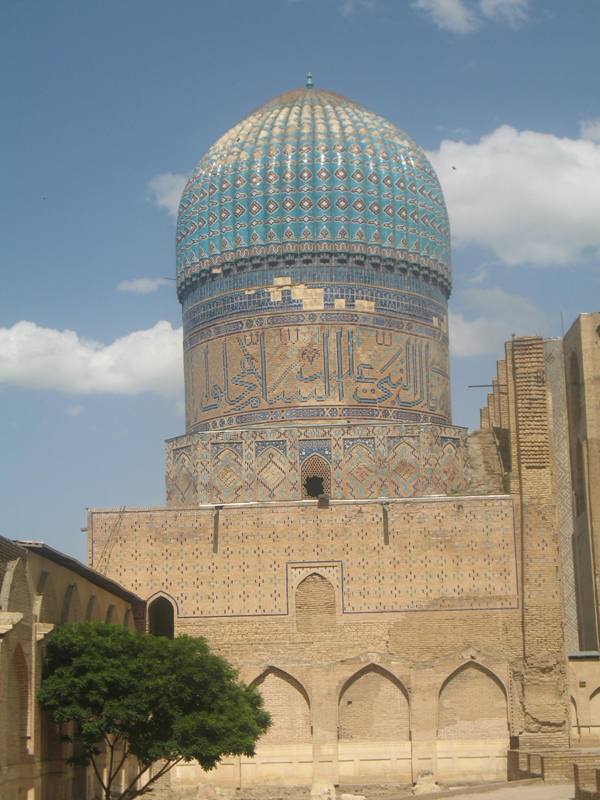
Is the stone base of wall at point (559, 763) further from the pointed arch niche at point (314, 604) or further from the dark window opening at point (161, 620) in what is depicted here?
the dark window opening at point (161, 620)

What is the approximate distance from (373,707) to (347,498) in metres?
3.09

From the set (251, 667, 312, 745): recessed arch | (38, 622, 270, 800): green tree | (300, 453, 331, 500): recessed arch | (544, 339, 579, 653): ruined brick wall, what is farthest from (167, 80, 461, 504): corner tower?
(38, 622, 270, 800): green tree

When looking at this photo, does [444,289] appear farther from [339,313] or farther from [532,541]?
[532,541]

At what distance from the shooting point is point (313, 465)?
22.0 metres

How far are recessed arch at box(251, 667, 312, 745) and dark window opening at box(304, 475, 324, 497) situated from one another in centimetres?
280

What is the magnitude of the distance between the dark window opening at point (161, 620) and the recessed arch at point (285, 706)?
202 centimetres

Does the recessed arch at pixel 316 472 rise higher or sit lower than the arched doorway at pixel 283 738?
higher

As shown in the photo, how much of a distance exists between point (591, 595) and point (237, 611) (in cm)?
833

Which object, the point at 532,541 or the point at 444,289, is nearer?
the point at 532,541

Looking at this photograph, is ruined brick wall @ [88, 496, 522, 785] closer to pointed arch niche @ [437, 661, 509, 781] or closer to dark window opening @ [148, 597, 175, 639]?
pointed arch niche @ [437, 661, 509, 781]

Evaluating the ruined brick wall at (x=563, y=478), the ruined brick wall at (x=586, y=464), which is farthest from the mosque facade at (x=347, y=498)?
the ruined brick wall at (x=563, y=478)

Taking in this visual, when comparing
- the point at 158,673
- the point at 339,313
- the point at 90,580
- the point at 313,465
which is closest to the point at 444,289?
the point at 339,313

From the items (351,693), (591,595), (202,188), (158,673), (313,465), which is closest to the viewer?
(158,673)

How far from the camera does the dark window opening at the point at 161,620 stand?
71.9ft
